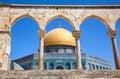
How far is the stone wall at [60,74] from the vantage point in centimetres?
804

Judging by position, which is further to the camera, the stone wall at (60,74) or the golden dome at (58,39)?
the golden dome at (58,39)

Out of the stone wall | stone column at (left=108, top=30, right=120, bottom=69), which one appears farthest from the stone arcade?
the stone wall

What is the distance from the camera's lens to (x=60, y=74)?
8.34m

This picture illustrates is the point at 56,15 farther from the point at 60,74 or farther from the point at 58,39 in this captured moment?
the point at 58,39

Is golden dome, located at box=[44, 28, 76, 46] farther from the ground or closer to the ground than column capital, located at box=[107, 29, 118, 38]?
farther from the ground

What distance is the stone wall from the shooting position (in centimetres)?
804

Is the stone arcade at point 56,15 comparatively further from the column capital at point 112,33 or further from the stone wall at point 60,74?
the stone wall at point 60,74

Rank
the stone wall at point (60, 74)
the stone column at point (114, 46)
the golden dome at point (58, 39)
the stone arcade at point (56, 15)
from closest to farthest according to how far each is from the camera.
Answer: the stone wall at point (60, 74)
the stone column at point (114, 46)
the stone arcade at point (56, 15)
the golden dome at point (58, 39)

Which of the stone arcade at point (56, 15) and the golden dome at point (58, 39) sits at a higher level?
the golden dome at point (58, 39)

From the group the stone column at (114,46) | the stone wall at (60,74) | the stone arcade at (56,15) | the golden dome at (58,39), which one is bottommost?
the stone wall at (60,74)

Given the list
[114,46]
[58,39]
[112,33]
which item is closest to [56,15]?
[112,33]

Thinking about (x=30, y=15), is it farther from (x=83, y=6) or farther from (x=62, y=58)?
(x=62, y=58)

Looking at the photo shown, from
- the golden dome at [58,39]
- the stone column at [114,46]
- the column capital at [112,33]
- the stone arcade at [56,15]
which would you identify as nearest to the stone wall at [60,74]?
the stone column at [114,46]

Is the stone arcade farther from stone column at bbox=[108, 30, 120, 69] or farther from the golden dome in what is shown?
the golden dome
